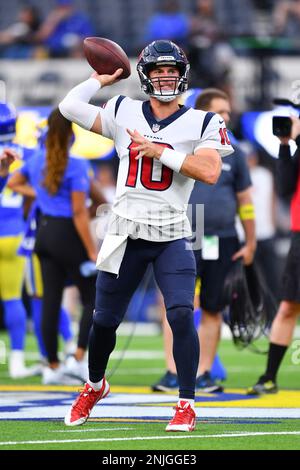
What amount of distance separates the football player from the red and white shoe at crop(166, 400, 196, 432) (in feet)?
0.44

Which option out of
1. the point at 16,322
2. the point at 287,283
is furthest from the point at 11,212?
the point at 287,283

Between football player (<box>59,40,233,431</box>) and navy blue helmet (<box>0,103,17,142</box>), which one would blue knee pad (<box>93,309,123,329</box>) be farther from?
navy blue helmet (<box>0,103,17,142</box>)

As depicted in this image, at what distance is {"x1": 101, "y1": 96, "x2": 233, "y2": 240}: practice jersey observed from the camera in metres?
6.11

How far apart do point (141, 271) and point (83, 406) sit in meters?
0.75

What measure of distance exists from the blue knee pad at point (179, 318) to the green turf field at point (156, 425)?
19.7 inches

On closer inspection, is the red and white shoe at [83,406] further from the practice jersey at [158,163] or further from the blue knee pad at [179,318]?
the practice jersey at [158,163]

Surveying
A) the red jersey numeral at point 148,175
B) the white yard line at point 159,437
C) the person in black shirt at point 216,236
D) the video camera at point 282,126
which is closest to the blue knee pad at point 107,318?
the red jersey numeral at point 148,175

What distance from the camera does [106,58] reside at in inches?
251

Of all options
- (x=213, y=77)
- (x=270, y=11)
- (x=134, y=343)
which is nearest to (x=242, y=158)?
(x=134, y=343)

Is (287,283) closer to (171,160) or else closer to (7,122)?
(171,160)

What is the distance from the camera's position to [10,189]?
947cm

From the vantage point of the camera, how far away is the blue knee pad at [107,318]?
242 inches
